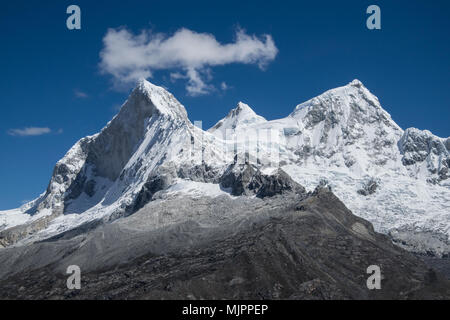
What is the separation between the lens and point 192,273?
187 metres

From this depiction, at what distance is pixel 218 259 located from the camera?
19912cm
